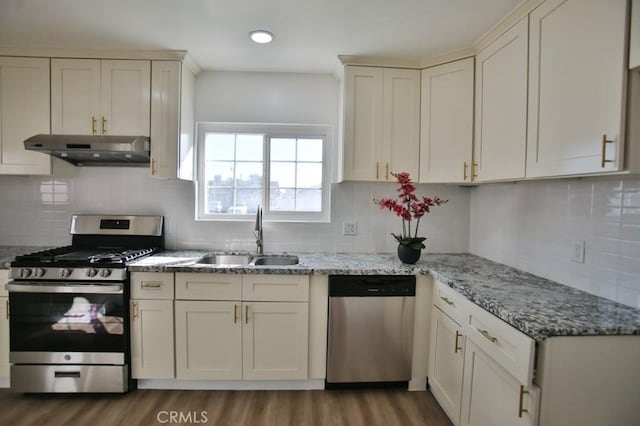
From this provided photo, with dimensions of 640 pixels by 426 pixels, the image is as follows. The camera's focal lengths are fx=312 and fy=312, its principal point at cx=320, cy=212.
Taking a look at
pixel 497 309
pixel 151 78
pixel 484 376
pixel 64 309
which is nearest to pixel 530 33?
pixel 497 309

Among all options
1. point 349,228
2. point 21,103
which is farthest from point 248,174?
point 21,103

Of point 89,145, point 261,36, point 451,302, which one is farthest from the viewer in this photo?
point 89,145

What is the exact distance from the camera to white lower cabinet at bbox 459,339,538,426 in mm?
1190

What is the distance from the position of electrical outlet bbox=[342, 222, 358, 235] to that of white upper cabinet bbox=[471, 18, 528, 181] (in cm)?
101

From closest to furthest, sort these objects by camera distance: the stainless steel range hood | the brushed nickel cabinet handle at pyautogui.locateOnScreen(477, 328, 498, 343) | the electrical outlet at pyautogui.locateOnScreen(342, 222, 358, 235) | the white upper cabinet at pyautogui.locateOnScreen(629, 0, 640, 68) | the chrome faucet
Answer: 1. the white upper cabinet at pyautogui.locateOnScreen(629, 0, 640, 68)
2. the brushed nickel cabinet handle at pyautogui.locateOnScreen(477, 328, 498, 343)
3. the stainless steel range hood
4. the chrome faucet
5. the electrical outlet at pyautogui.locateOnScreen(342, 222, 358, 235)

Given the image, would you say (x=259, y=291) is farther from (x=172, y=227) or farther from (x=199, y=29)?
(x=199, y=29)

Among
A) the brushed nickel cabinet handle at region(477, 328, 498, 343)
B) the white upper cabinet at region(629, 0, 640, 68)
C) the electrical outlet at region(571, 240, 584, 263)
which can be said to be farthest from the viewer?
the electrical outlet at region(571, 240, 584, 263)

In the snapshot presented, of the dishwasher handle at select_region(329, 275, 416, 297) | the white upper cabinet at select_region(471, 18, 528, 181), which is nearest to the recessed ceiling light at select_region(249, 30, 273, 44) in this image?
the white upper cabinet at select_region(471, 18, 528, 181)

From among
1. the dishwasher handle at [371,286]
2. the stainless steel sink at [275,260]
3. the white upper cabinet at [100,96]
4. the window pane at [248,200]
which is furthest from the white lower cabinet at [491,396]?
the white upper cabinet at [100,96]

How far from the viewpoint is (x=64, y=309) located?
2.01 m

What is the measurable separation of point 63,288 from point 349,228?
205 centimetres

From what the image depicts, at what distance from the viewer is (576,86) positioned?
1323 mm

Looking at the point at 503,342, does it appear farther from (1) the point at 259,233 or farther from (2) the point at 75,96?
(2) the point at 75,96

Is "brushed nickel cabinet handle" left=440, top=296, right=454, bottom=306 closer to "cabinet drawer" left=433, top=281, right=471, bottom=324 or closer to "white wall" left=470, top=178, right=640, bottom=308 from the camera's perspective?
"cabinet drawer" left=433, top=281, right=471, bottom=324
